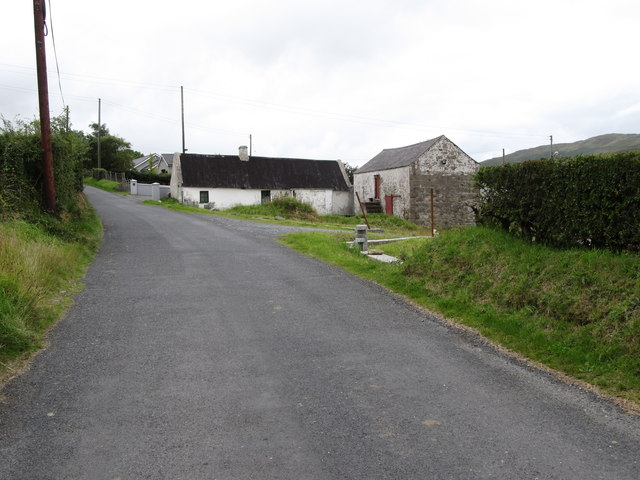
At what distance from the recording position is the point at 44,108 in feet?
51.7

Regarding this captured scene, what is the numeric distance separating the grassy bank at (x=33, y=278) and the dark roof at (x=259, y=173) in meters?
31.9

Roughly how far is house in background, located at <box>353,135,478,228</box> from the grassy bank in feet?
99.4

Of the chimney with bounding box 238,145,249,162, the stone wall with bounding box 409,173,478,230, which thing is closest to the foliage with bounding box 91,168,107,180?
the chimney with bounding box 238,145,249,162

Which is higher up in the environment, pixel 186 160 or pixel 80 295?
pixel 186 160

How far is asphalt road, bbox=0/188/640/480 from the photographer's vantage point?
3.95 metres

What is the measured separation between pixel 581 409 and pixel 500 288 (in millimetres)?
3708

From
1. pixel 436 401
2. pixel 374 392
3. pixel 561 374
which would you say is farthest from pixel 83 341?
pixel 561 374

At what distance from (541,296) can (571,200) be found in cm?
182

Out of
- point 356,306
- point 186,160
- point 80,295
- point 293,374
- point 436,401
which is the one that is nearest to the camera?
point 436,401

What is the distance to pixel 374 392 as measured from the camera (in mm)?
5336

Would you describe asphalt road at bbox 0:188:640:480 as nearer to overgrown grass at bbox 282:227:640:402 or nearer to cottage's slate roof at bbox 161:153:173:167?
overgrown grass at bbox 282:227:640:402

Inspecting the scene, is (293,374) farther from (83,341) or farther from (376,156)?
Result: (376,156)

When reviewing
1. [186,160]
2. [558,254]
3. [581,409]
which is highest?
[186,160]

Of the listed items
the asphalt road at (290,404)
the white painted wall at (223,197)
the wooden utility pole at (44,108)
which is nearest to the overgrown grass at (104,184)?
the white painted wall at (223,197)
